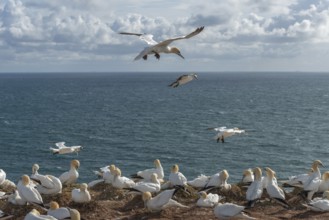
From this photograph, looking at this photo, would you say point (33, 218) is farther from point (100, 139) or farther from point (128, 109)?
point (128, 109)

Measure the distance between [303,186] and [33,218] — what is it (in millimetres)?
8441

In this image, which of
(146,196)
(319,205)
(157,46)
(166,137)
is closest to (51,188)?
(146,196)

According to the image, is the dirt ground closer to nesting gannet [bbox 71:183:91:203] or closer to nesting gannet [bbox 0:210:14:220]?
nesting gannet [bbox 71:183:91:203]

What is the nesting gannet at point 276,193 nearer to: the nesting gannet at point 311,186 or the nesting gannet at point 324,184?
the nesting gannet at point 311,186

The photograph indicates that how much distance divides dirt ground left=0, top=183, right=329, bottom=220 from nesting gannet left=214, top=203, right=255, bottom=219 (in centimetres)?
62

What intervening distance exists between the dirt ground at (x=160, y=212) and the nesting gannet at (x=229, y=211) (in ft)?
2.04

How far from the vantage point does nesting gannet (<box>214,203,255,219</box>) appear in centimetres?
1380

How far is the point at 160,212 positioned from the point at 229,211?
2130 millimetres

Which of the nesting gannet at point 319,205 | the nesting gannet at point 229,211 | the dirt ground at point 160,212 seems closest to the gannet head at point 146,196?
the dirt ground at point 160,212

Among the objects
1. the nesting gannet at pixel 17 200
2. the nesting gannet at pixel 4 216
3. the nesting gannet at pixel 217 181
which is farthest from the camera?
the nesting gannet at pixel 217 181

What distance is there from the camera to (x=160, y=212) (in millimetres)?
14930

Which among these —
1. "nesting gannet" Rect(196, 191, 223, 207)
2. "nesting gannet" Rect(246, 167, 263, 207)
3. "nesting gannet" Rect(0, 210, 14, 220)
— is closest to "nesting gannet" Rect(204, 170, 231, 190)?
"nesting gannet" Rect(196, 191, 223, 207)

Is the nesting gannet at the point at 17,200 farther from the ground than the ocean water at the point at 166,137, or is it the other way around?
the nesting gannet at the point at 17,200

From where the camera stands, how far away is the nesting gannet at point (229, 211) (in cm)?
1380
